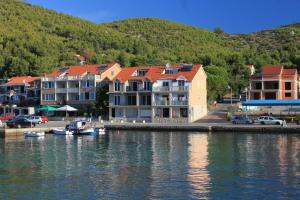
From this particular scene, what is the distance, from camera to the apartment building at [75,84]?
99812mm

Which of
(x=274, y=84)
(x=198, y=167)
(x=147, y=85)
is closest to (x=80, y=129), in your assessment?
(x=147, y=85)

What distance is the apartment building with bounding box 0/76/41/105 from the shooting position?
10850 cm

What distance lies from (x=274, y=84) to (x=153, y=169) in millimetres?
77658

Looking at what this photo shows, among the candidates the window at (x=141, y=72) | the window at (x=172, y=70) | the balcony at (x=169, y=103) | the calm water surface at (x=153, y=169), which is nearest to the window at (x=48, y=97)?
the window at (x=141, y=72)

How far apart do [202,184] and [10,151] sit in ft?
87.0

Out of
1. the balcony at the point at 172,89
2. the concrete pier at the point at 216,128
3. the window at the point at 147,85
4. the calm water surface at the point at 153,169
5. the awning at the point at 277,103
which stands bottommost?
the calm water surface at the point at 153,169

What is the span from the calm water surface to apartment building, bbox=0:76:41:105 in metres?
45.0

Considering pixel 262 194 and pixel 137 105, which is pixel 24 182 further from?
pixel 137 105

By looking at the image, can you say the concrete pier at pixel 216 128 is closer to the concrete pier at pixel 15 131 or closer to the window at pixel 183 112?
the window at pixel 183 112

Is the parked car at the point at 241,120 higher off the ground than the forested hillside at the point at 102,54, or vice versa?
the forested hillside at the point at 102,54

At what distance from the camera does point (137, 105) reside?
91.9 meters

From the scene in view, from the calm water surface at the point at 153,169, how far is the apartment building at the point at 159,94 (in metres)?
25.2

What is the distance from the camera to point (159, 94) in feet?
298

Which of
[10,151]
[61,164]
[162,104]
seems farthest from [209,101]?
[61,164]
